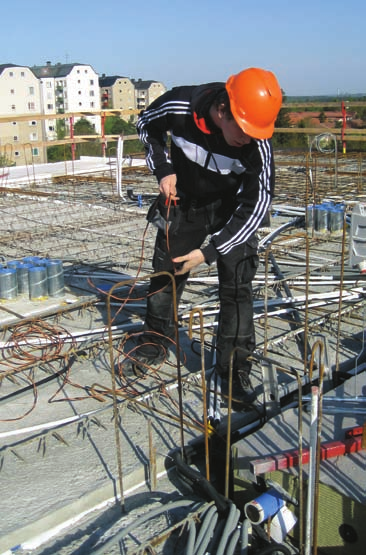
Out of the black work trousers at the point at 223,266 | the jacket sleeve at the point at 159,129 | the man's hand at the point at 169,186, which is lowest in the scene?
the black work trousers at the point at 223,266

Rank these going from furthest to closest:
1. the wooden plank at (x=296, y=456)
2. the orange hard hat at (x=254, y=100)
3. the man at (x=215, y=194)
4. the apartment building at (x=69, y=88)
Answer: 1. the apartment building at (x=69, y=88)
2. the man at (x=215, y=194)
3. the orange hard hat at (x=254, y=100)
4. the wooden plank at (x=296, y=456)

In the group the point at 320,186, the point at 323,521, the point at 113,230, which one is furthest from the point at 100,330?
the point at 320,186

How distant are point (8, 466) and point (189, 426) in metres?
0.90

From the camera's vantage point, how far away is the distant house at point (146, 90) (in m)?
90.9

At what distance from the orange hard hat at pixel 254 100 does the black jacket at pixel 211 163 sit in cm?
22

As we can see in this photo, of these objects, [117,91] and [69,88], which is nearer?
[69,88]

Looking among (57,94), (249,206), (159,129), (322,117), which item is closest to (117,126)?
(57,94)

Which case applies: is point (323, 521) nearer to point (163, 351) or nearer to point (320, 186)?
point (163, 351)

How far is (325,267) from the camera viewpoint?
645cm

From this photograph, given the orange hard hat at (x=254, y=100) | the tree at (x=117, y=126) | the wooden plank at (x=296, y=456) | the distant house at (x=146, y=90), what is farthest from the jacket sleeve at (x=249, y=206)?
the distant house at (x=146, y=90)

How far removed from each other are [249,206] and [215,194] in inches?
13.1

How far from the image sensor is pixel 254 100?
3.15m

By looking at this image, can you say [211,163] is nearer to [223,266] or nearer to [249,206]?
[249,206]

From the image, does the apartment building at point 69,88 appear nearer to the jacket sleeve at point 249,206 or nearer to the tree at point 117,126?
the tree at point 117,126
